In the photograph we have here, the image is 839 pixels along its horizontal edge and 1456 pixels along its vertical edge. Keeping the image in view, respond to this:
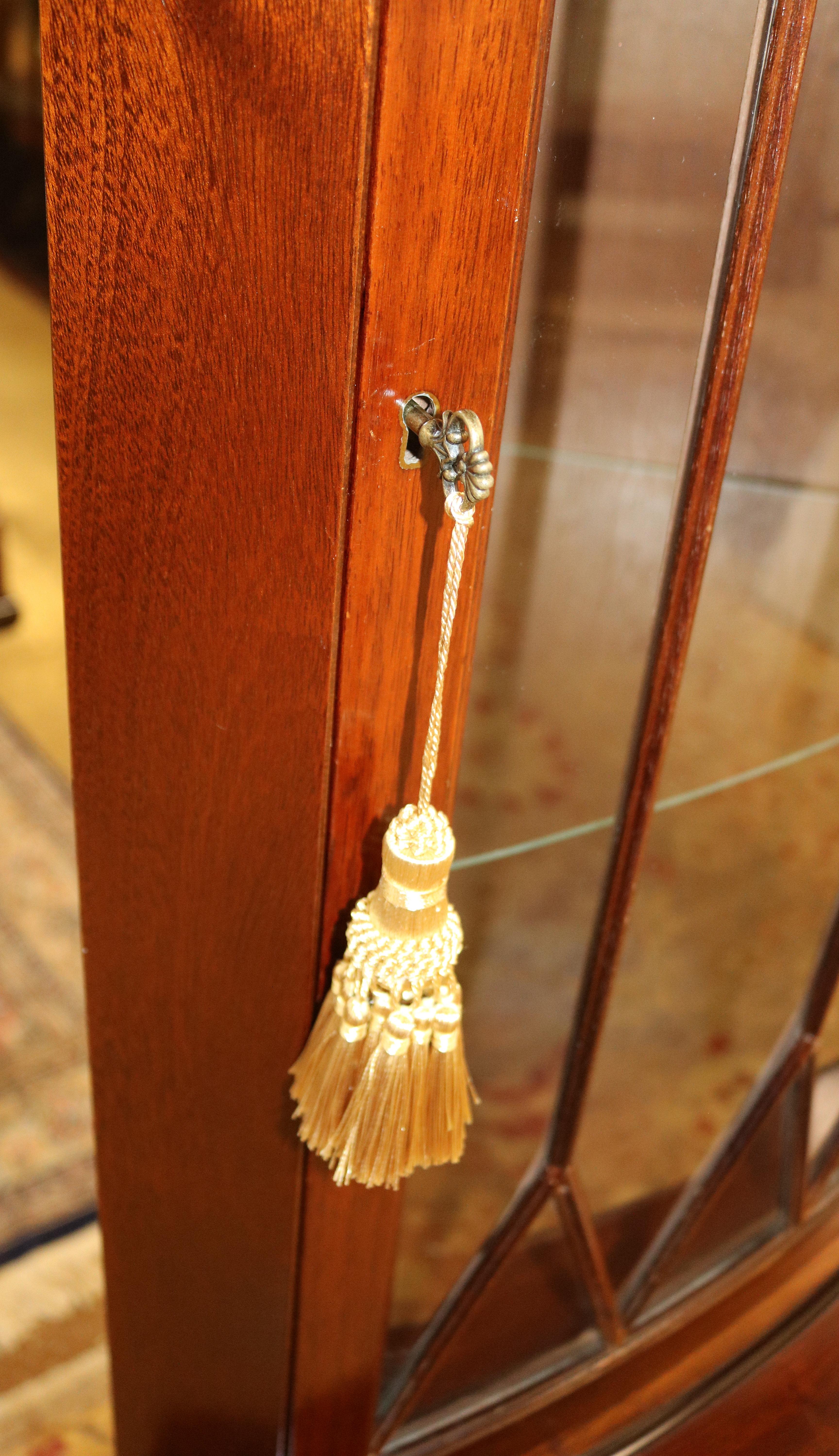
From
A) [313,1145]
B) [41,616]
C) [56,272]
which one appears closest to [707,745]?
[313,1145]

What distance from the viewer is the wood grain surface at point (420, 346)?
29 cm

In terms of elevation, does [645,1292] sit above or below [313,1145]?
below

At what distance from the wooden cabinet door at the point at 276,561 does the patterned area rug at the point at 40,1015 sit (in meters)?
0.57

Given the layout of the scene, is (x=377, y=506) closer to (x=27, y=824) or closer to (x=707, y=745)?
(x=707, y=745)

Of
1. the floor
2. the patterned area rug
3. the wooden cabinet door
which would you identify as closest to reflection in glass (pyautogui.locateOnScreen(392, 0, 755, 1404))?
the wooden cabinet door

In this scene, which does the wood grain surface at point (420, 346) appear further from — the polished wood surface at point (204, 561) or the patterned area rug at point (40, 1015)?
the patterned area rug at point (40, 1015)

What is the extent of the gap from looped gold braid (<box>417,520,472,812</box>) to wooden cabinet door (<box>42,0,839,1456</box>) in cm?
1

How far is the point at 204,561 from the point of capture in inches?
14.4

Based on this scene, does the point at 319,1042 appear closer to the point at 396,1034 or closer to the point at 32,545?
the point at 396,1034

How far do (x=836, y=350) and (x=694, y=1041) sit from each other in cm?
44

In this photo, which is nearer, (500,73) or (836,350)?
(500,73)

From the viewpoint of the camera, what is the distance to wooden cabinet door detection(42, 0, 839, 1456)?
11.9 inches

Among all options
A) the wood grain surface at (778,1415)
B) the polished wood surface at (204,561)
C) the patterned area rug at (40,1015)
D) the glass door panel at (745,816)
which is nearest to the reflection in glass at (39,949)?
the patterned area rug at (40,1015)

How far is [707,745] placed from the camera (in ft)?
2.04
